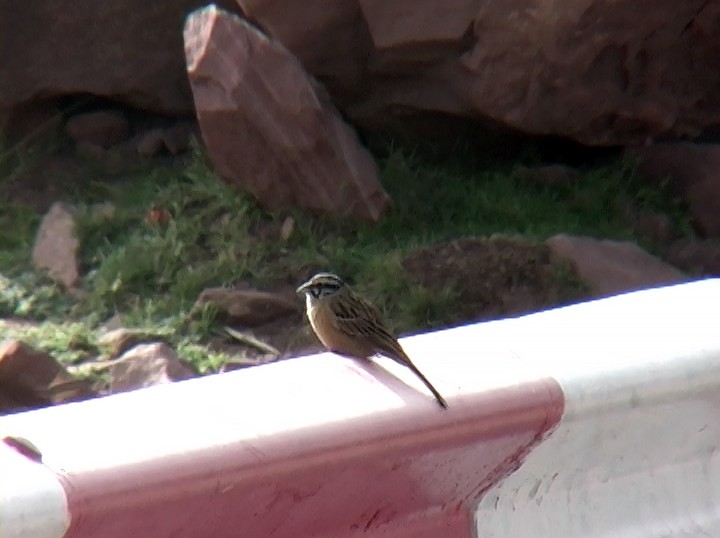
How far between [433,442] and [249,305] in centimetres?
325

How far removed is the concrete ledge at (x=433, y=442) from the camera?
2785mm

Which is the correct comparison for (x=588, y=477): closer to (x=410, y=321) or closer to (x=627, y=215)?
(x=410, y=321)

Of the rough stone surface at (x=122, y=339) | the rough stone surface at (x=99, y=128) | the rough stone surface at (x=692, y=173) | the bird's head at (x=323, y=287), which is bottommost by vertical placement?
the rough stone surface at (x=692, y=173)

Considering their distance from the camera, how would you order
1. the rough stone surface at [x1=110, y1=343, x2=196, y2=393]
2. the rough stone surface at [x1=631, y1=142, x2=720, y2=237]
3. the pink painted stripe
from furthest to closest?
the rough stone surface at [x1=631, y1=142, x2=720, y2=237] → the rough stone surface at [x1=110, y1=343, x2=196, y2=393] → the pink painted stripe

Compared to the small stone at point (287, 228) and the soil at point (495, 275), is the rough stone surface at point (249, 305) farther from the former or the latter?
the soil at point (495, 275)

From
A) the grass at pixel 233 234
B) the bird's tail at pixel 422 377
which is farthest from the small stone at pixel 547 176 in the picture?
the bird's tail at pixel 422 377

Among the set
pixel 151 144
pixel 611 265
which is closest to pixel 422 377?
pixel 611 265

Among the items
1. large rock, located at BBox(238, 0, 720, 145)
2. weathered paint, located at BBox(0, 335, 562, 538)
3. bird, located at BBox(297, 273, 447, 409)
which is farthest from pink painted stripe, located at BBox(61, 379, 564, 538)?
large rock, located at BBox(238, 0, 720, 145)

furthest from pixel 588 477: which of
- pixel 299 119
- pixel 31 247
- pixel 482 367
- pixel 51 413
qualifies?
pixel 31 247

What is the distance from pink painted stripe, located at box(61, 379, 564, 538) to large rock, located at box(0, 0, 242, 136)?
15.4ft

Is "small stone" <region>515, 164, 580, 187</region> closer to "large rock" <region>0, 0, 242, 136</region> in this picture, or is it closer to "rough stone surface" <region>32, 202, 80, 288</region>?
"large rock" <region>0, 0, 242, 136</region>

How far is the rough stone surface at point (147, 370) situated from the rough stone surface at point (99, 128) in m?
2.07

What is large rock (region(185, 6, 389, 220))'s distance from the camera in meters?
6.66

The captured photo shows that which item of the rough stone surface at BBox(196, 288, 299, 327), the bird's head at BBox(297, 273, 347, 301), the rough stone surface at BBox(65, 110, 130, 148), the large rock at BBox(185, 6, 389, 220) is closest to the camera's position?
the bird's head at BBox(297, 273, 347, 301)
